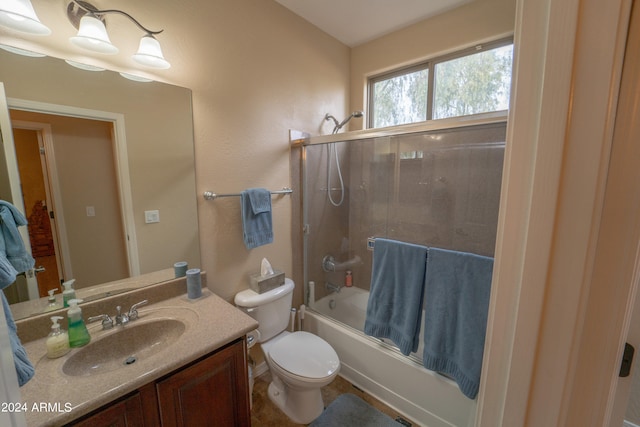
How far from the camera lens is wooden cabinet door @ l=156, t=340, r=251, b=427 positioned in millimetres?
950

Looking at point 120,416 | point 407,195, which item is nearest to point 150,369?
point 120,416

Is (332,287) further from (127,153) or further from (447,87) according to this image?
(447,87)

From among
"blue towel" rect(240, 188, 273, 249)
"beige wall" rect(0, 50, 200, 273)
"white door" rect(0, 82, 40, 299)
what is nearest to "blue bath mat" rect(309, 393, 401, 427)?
"blue towel" rect(240, 188, 273, 249)

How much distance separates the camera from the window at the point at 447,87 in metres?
1.84

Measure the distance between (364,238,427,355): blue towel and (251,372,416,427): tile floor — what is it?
0.47 meters

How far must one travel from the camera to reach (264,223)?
1766mm

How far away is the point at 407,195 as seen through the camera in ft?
6.39

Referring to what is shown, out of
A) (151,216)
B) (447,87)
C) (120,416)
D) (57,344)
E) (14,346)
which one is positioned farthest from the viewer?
(447,87)

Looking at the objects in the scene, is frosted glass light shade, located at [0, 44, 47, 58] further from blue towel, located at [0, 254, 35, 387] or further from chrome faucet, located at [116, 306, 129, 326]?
chrome faucet, located at [116, 306, 129, 326]

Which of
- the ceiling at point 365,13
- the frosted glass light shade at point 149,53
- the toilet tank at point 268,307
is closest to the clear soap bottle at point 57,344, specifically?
the toilet tank at point 268,307

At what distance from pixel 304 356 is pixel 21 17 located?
198cm

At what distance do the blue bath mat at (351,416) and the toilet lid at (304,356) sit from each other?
0.40 m

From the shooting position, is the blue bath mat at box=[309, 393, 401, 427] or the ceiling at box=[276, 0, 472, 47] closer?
the blue bath mat at box=[309, 393, 401, 427]

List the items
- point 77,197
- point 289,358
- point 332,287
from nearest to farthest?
point 77,197, point 289,358, point 332,287
